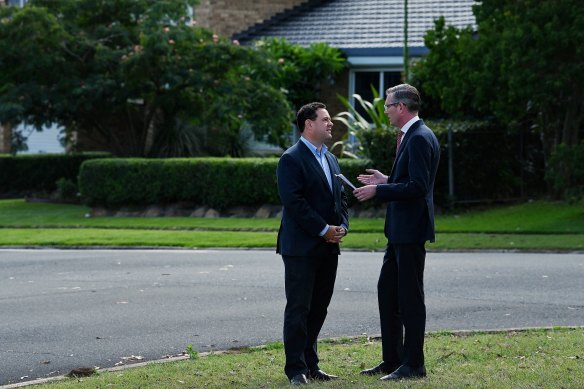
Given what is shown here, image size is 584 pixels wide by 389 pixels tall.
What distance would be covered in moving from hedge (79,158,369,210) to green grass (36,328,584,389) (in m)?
13.6

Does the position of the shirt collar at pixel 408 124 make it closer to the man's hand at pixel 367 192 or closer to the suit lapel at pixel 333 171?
the man's hand at pixel 367 192

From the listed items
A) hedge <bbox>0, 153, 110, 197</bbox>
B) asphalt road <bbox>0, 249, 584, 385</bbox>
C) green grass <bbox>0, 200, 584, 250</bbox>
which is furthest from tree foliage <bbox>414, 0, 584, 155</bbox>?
hedge <bbox>0, 153, 110, 197</bbox>

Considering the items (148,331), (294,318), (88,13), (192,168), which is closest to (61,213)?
(192,168)

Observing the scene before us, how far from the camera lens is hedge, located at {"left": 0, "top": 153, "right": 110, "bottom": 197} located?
31375 millimetres

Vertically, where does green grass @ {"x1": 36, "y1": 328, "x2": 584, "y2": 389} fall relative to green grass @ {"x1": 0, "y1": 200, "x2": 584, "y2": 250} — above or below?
above

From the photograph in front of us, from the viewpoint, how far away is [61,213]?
997 inches

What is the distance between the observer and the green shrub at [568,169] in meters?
20.6

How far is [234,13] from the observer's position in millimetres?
35688

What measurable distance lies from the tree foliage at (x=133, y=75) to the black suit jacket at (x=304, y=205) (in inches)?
705

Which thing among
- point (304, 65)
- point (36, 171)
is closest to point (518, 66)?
point (304, 65)

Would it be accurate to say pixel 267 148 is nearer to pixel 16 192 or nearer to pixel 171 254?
pixel 16 192

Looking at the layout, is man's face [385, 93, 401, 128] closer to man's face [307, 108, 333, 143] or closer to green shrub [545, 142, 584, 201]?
man's face [307, 108, 333, 143]

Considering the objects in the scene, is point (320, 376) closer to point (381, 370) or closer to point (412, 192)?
point (381, 370)

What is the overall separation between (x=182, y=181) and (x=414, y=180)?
16402 mm
